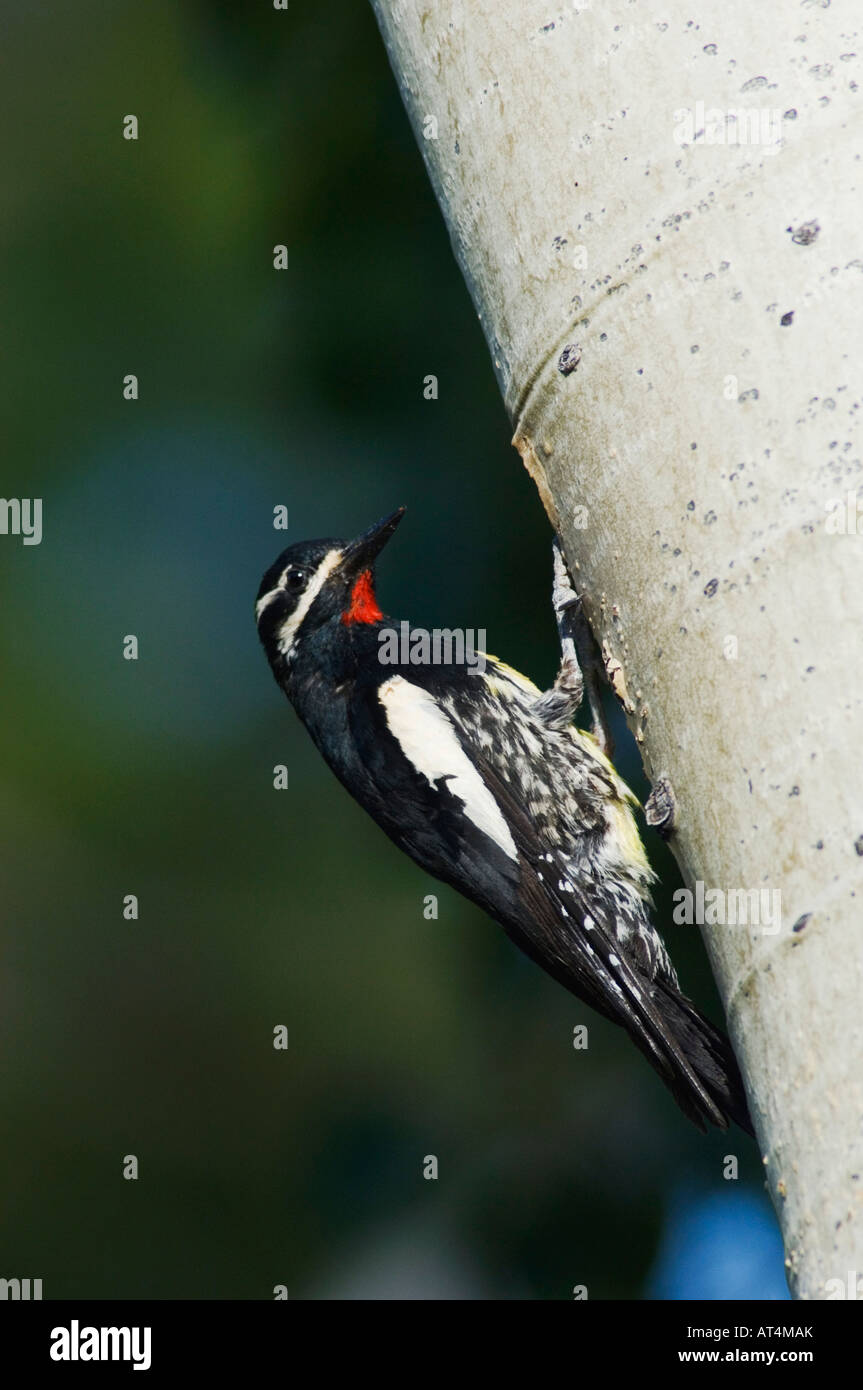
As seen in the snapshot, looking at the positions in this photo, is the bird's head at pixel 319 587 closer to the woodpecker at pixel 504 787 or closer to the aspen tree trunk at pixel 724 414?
the woodpecker at pixel 504 787

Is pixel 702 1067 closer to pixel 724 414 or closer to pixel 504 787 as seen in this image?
pixel 504 787

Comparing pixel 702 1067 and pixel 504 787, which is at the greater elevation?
pixel 504 787

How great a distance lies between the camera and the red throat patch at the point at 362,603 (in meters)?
4.08

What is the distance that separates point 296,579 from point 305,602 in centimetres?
7

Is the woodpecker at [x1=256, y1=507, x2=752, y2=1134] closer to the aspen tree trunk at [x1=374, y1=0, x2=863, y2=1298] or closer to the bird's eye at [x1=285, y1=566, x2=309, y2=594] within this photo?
the bird's eye at [x1=285, y1=566, x2=309, y2=594]

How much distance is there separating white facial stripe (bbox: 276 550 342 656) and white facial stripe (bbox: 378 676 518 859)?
396 millimetres

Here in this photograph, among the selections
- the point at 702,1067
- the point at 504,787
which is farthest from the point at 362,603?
the point at 702,1067

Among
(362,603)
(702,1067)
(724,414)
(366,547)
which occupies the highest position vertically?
(366,547)

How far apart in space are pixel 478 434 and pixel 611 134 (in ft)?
8.88

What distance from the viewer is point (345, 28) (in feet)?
14.0

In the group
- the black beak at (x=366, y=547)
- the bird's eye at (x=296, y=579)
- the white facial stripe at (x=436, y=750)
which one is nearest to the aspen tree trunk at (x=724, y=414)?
the white facial stripe at (x=436, y=750)

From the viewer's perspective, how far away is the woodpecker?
3320 millimetres

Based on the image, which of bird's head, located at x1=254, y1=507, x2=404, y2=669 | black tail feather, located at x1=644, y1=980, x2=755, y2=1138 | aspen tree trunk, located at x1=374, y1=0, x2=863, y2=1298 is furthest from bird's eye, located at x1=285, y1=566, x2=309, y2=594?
aspen tree trunk, located at x1=374, y1=0, x2=863, y2=1298

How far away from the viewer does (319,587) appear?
406 cm
